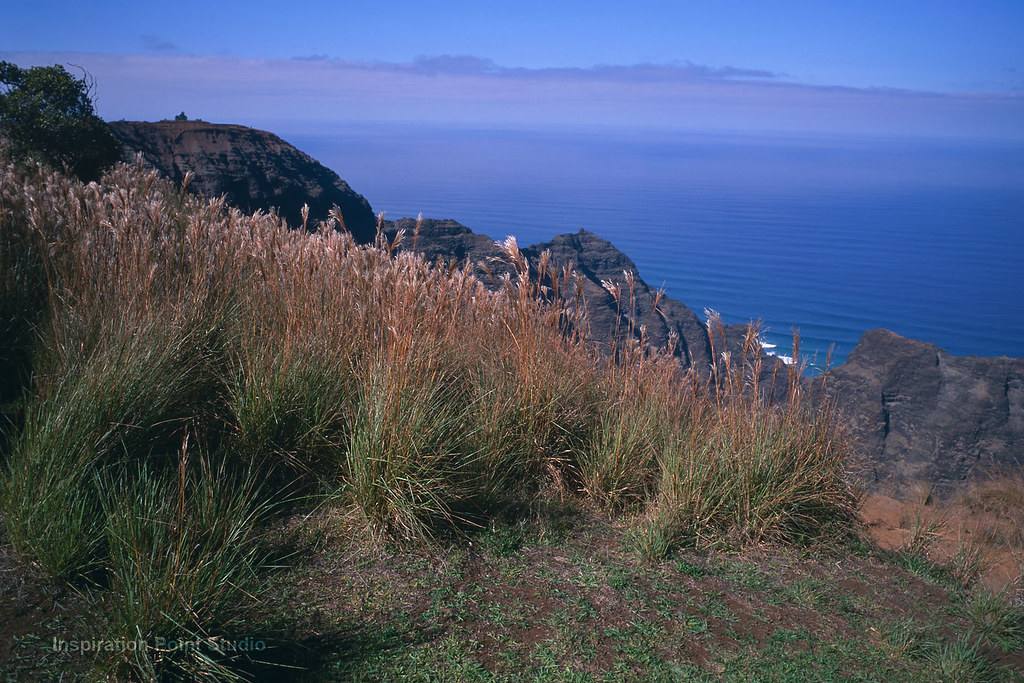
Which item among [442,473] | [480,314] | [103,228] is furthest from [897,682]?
[103,228]

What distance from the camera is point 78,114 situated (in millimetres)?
9570

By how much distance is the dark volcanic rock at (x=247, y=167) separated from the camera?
54.1ft

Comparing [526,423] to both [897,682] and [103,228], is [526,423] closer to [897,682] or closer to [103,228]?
[897,682]

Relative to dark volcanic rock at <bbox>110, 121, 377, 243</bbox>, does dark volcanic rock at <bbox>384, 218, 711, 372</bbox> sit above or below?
below

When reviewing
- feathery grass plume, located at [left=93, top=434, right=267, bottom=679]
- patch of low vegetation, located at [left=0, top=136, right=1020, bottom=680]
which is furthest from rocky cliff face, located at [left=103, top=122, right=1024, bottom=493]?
feathery grass plume, located at [left=93, top=434, right=267, bottom=679]

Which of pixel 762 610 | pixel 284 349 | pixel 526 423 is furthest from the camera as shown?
pixel 526 423

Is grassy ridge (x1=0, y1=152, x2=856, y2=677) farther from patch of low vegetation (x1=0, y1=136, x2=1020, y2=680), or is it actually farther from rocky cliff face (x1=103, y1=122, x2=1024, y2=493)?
rocky cliff face (x1=103, y1=122, x2=1024, y2=493)

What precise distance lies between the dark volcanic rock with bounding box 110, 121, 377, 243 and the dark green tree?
582cm

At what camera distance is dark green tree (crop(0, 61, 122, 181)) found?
8.95m

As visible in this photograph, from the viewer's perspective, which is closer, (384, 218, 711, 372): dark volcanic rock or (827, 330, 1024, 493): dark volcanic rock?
(384, 218, 711, 372): dark volcanic rock

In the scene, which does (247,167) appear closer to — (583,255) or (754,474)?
(583,255)

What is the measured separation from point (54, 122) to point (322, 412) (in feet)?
28.6

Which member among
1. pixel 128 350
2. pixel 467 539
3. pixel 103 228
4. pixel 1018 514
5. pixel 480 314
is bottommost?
pixel 1018 514

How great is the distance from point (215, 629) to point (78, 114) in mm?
10398
